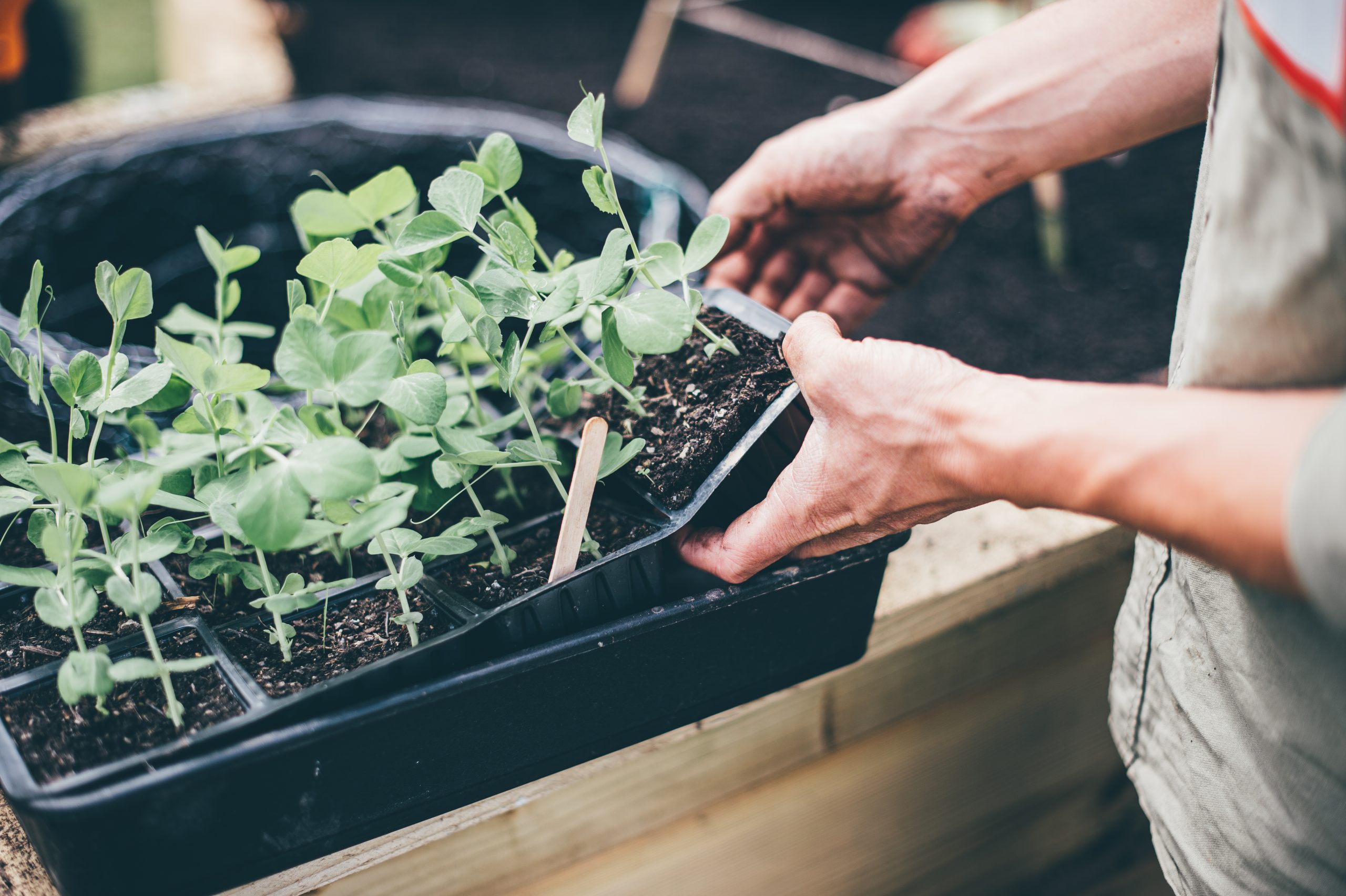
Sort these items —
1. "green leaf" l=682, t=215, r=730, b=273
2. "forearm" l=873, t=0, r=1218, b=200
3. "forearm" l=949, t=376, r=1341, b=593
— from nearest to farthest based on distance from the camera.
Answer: "forearm" l=949, t=376, r=1341, b=593
"green leaf" l=682, t=215, r=730, b=273
"forearm" l=873, t=0, r=1218, b=200

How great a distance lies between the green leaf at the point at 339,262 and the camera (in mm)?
540

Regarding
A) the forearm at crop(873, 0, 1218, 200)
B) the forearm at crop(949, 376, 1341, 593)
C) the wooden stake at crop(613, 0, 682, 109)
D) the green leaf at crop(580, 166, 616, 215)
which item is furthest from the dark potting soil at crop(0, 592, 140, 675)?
the wooden stake at crop(613, 0, 682, 109)

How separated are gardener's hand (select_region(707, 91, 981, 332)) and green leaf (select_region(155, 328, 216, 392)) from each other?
52 cm

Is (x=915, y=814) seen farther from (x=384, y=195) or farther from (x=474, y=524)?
(x=384, y=195)

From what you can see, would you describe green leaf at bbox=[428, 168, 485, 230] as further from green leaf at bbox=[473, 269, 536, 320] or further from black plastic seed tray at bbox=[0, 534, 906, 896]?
black plastic seed tray at bbox=[0, 534, 906, 896]

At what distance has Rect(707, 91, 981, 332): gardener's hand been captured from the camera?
84cm

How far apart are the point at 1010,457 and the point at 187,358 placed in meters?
0.48

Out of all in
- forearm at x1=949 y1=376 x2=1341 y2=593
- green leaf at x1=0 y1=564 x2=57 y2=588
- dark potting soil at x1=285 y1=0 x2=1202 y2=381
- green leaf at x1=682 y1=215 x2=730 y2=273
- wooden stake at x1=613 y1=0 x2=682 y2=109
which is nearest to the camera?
forearm at x1=949 y1=376 x2=1341 y2=593

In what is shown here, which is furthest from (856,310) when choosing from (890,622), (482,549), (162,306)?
(162,306)

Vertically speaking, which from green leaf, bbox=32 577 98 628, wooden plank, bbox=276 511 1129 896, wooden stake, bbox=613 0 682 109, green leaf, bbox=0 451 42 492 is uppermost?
wooden stake, bbox=613 0 682 109

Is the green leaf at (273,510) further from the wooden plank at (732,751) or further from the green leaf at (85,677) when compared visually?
the wooden plank at (732,751)

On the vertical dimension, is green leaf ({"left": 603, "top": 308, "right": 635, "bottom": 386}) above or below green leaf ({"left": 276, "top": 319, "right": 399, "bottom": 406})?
below

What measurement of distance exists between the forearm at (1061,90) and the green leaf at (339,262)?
538 millimetres

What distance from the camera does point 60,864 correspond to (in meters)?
0.46
